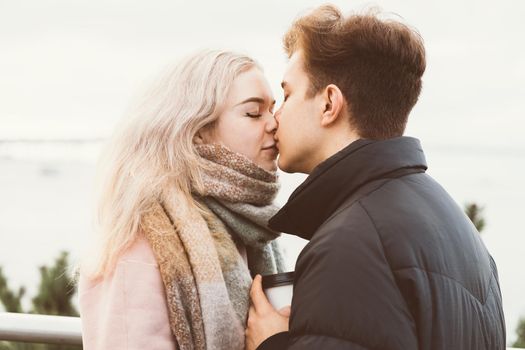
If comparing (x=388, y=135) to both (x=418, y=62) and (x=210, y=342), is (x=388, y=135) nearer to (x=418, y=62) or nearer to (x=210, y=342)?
(x=418, y=62)

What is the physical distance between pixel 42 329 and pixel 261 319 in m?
0.70

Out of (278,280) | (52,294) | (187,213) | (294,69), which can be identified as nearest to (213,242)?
(187,213)

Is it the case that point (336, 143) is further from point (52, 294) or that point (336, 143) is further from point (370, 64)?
point (52, 294)

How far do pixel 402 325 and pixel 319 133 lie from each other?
2.20 feet

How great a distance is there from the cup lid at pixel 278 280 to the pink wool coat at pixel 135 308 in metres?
0.29

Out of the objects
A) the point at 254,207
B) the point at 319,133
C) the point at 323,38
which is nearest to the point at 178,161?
the point at 254,207

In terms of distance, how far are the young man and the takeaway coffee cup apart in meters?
0.03

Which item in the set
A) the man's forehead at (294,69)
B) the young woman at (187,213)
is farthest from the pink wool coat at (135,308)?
the man's forehead at (294,69)

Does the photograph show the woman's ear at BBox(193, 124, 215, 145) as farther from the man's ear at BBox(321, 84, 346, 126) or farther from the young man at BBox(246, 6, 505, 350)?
the man's ear at BBox(321, 84, 346, 126)

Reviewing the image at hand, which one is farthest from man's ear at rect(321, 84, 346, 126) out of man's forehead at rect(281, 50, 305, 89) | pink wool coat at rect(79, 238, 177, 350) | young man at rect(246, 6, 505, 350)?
pink wool coat at rect(79, 238, 177, 350)

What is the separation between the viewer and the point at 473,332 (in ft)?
5.33

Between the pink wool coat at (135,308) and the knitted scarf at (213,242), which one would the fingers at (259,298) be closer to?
the knitted scarf at (213,242)

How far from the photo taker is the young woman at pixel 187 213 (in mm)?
1836

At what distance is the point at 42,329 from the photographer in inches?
81.2
